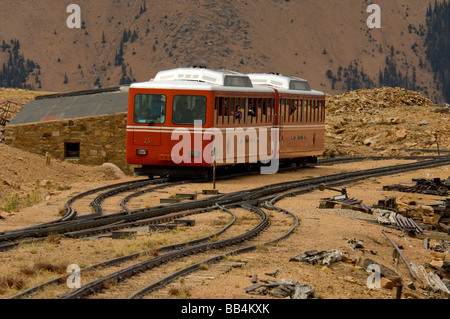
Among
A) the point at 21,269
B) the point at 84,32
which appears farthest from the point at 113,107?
the point at 84,32

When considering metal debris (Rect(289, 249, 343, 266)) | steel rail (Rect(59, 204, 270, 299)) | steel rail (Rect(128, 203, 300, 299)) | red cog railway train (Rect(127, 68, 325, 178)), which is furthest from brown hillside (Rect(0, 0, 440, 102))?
metal debris (Rect(289, 249, 343, 266))

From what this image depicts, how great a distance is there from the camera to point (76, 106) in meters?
33.3

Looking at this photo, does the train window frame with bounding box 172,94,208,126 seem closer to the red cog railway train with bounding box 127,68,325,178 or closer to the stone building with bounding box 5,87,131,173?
the red cog railway train with bounding box 127,68,325,178

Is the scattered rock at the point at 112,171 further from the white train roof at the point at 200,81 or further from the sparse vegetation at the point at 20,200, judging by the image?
the sparse vegetation at the point at 20,200

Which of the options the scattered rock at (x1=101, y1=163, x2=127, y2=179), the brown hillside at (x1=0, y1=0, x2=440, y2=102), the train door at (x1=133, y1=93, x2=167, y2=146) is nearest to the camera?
the train door at (x1=133, y1=93, x2=167, y2=146)

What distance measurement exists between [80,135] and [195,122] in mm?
7598

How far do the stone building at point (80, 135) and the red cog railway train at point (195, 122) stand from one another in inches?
187

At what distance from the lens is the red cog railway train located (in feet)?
83.9

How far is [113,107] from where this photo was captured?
3216 cm

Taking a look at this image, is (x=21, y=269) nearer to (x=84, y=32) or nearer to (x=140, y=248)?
(x=140, y=248)

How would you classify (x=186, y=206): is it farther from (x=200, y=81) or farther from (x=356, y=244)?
(x=200, y=81)

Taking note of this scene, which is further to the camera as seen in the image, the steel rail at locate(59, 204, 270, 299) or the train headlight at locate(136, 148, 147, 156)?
the train headlight at locate(136, 148, 147, 156)

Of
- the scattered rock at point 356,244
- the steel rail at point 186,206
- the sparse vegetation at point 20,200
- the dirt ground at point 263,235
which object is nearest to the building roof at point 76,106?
the dirt ground at point 263,235
